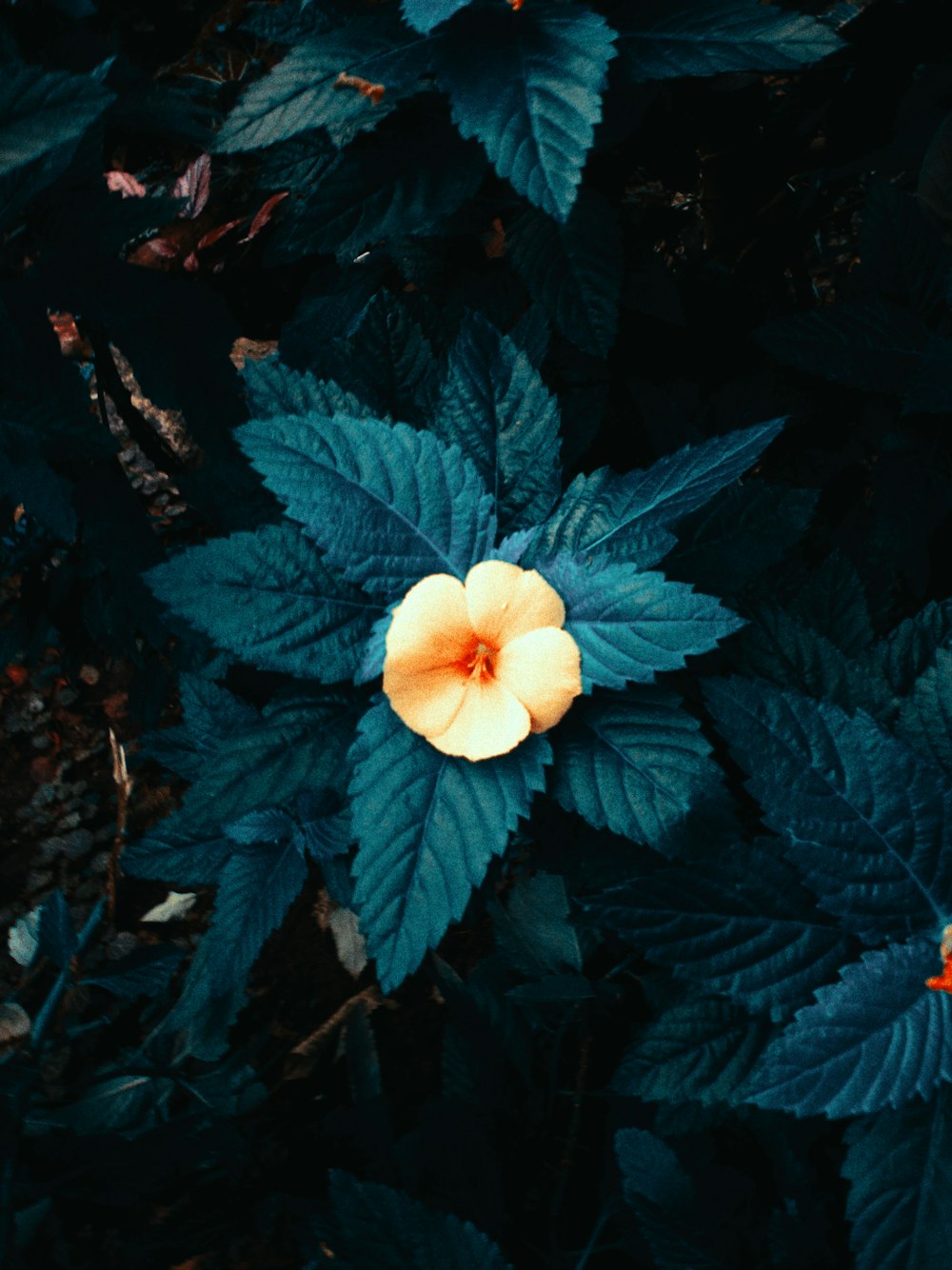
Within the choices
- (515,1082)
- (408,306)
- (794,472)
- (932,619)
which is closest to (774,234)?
(794,472)

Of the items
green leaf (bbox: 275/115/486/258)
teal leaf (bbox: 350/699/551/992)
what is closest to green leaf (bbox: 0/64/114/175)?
green leaf (bbox: 275/115/486/258)

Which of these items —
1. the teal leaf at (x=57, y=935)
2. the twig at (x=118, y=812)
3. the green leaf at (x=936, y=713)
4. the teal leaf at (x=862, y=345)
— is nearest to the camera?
the green leaf at (x=936, y=713)

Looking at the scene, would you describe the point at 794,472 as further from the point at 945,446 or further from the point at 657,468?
the point at 657,468

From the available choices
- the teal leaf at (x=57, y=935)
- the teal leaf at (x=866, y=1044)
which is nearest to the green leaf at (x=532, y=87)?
the teal leaf at (x=866, y=1044)

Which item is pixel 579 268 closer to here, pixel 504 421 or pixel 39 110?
pixel 504 421

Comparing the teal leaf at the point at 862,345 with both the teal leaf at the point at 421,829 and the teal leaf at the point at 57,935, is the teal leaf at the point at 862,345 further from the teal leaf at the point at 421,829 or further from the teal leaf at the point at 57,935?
the teal leaf at the point at 57,935

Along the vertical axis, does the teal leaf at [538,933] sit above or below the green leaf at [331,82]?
below

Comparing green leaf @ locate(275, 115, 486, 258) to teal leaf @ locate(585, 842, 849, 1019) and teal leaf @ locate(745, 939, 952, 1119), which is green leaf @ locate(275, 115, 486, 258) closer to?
teal leaf @ locate(585, 842, 849, 1019)
